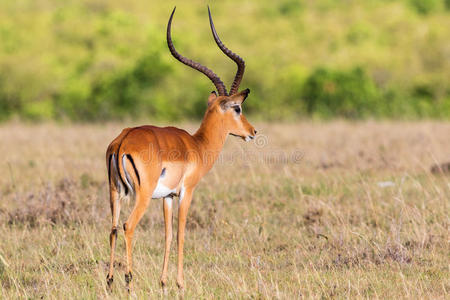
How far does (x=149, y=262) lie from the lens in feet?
21.5

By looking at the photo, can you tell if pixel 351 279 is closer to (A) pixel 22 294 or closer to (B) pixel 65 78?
(A) pixel 22 294

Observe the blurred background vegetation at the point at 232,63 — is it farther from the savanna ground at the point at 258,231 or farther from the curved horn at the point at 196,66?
the curved horn at the point at 196,66

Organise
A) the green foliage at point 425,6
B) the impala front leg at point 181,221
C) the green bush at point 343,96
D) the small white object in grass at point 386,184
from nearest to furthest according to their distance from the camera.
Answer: the impala front leg at point 181,221, the small white object in grass at point 386,184, the green bush at point 343,96, the green foliage at point 425,6

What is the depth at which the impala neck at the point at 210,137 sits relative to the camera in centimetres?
588

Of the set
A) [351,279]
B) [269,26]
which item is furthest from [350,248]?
[269,26]

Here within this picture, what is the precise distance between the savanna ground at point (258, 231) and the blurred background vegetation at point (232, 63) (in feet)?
41.7

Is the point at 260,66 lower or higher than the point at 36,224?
higher

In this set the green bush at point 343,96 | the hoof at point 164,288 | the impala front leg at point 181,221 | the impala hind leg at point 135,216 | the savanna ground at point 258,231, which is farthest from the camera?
the green bush at point 343,96

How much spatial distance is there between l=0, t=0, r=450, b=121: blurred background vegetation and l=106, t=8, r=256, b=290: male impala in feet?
60.6

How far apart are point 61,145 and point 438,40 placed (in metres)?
35.1

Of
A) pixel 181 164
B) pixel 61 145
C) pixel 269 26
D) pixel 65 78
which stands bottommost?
pixel 181 164

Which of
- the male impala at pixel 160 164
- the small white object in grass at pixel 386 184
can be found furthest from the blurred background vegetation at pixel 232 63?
the male impala at pixel 160 164

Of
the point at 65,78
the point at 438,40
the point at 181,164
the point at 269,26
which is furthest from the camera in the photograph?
the point at 269,26

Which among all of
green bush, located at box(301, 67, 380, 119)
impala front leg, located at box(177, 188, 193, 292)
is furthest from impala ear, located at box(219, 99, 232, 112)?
green bush, located at box(301, 67, 380, 119)
